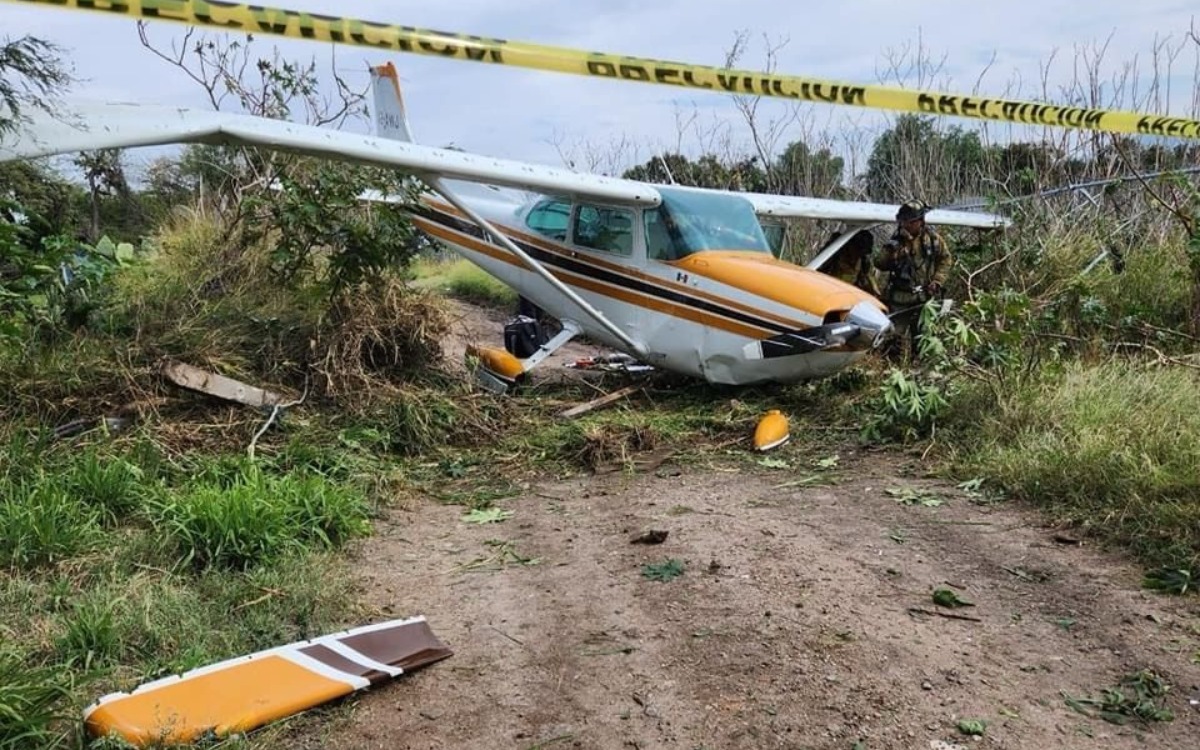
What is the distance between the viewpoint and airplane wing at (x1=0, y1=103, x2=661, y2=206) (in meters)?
3.51

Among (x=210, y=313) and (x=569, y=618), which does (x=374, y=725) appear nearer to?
(x=569, y=618)

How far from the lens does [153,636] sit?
3.17 metres

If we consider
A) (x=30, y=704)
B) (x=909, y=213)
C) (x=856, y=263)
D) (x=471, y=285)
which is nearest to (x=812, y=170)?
(x=856, y=263)

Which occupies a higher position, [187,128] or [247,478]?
[187,128]

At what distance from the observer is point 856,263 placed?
10.0m

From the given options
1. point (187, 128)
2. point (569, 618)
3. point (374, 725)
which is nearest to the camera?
point (374, 725)

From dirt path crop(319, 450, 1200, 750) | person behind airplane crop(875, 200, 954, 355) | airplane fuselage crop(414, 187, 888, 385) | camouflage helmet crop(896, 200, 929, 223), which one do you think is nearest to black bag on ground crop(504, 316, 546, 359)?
airplane fuselage crop(414, 187, 888, 385)

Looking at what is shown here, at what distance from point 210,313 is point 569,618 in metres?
4.75

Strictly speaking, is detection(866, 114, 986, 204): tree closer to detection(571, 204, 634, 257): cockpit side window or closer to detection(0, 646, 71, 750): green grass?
detection(571, 204, 634, 257): cockpit side window

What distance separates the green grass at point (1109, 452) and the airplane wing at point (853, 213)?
372cm

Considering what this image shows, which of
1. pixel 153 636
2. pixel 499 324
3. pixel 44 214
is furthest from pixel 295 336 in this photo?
pixel 499 324

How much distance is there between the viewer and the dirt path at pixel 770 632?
8.81 ft

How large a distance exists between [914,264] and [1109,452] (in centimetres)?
443

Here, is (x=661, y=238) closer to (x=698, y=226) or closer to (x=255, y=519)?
(x=698, y=226)
